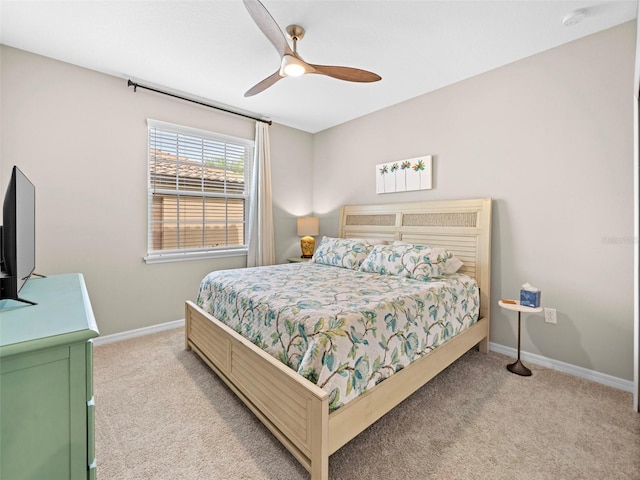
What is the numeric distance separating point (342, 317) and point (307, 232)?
2.79 meters

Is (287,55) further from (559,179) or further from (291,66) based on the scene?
(559,179)

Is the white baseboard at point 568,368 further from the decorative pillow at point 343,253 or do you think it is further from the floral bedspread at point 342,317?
the decorative pillow at point 343,253

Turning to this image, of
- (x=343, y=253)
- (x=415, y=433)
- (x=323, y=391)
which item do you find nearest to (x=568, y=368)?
(x=415, y=433)

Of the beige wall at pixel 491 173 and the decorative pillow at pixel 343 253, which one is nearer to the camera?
the beige wall at pixel 491 173


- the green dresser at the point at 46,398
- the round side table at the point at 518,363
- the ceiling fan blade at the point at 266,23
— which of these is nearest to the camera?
the green dresser at the point at 46,398

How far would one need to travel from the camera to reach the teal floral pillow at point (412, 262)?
254 centimetres

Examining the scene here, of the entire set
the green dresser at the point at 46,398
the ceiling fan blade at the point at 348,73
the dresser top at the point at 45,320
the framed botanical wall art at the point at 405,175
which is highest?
the ceiling fan blade at the point at 348,73

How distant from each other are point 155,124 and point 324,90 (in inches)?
72.9

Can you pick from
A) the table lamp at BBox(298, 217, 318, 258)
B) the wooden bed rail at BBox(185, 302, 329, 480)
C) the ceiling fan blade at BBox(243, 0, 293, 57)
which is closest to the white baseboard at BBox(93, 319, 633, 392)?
the wooden bed rail at BBox(185, 302, 329, 480)

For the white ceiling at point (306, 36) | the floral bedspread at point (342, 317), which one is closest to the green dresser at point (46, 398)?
the floral bedspread at point (342, 317)

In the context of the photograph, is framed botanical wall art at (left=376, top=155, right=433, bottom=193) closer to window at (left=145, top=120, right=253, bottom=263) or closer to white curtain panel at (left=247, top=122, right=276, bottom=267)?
white curtain panel at (left=247, top=122, right=276, bottom=267)

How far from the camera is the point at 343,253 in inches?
126

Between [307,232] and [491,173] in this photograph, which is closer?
[491,173]

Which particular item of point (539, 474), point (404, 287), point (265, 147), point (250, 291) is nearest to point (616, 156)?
point (404, 287)
